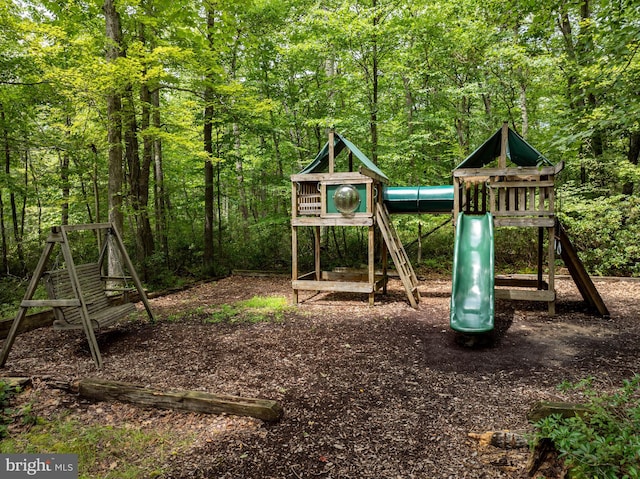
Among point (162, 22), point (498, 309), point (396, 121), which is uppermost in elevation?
point (162, 22)

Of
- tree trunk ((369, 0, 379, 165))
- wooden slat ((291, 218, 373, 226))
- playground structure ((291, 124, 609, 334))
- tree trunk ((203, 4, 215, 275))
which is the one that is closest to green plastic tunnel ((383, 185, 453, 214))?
playground structure ((291, 124, 609, 334))

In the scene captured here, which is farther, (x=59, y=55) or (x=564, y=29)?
(x=564, y=29)

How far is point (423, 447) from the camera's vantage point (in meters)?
2.86

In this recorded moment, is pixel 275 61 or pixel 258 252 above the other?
pixel 275 61

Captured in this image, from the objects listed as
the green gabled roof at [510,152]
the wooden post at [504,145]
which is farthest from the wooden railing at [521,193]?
the green gabled roof at [510,152]

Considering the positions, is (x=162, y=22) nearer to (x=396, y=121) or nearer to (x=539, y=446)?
(x=396, y=121)

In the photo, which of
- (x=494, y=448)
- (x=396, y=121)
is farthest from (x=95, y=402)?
(x=396, y=121)

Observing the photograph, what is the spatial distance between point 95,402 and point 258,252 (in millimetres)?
9699

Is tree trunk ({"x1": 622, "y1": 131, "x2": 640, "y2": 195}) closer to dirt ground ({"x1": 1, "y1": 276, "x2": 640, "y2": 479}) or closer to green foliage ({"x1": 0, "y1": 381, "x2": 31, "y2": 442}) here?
dirt ground ({"x1": 1, "y1": 276, "x2": 640, "y2": 479})

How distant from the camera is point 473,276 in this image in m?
5.86

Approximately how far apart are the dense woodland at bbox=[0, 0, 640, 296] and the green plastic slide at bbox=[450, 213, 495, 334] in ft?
8.90

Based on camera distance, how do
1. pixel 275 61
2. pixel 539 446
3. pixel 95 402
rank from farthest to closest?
pixel 275 61
pixel 95 402
pixel 539 446

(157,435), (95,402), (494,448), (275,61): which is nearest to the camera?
(494,448)

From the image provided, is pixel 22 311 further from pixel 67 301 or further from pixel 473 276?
pixel 473 276
